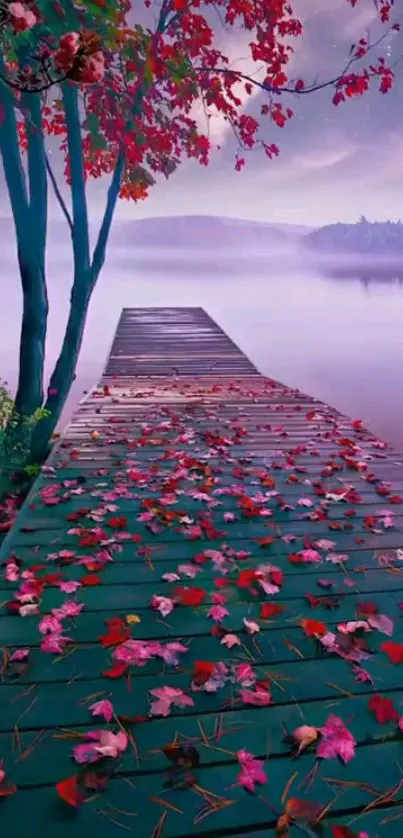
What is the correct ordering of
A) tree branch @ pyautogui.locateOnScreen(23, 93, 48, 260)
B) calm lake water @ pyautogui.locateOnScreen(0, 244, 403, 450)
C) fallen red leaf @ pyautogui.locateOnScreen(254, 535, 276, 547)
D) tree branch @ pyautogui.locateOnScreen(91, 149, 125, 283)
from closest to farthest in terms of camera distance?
fallen red leaf @ pyautogui.locateOnScreen(254, 535, 276, 547)
tree branch @ pyautogui.locateOnScreen(23, 93, 48, 260)
tree branch @ pyautogui.locateOnScreen(91, 149, 125, 283)
calm lake water @ pyautogui.locateOnScreen(0, 244, 403, 450)

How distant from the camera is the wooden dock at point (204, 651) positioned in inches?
71.4

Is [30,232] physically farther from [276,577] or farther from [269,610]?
[269,610]

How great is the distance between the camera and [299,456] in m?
5.55

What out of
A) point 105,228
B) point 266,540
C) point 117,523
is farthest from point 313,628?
point 105,228

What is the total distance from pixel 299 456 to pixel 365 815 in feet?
12.8

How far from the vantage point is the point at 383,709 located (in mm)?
2146

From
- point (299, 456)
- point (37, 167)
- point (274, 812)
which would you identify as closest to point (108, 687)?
point (274, 812)

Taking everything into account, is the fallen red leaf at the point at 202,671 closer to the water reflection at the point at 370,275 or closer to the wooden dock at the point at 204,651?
the wooden dock at the point at 204,651

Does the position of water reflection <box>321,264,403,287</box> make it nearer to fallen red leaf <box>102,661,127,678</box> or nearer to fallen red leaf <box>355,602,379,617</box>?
fallen red leaf <box>355,602,379,617</box>

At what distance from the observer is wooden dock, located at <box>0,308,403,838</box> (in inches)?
71.4

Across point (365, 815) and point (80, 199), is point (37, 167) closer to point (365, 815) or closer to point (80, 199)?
point (80, 199)

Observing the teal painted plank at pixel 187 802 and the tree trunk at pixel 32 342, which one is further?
the tree trunk at pixel 32 342

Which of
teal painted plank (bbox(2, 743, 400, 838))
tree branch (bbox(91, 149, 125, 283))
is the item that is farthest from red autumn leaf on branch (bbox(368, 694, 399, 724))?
tree branch (bbox(91, 149, 125, 283))

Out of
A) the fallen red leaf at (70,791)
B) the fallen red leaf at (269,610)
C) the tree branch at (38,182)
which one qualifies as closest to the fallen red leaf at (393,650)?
the fallen red leaf at (269,610)
